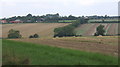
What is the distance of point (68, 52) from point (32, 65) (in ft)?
9.10

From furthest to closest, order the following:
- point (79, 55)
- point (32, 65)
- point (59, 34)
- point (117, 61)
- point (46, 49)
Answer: point (59, 34)
point (46, 49)
point (79, 55)
point (117, 61)
point (32, 65)

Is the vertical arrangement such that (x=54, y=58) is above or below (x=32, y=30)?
above

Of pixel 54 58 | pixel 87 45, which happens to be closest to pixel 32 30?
pixel 87 45

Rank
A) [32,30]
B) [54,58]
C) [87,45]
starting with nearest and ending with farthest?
[54,58]
[87,45]
[32,30]

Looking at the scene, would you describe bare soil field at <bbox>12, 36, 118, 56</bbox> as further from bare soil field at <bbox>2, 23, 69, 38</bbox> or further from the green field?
bare soil field at <bbox>2, 23, 69, 38</bbox>

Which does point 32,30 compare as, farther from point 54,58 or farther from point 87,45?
point 54,58

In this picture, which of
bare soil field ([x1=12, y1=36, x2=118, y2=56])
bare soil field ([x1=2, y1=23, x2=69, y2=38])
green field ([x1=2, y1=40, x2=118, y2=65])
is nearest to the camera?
green field ([x1=2, y1=40, x2=118, y2=65])

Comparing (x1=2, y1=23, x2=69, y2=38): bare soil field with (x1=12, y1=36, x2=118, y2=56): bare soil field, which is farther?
(x1=2, y1=23, x2=69, y2=38): bare soil field

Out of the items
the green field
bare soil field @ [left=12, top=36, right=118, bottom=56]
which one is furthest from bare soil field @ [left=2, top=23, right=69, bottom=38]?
the green field

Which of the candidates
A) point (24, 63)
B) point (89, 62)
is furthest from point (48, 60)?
point (89, 62)

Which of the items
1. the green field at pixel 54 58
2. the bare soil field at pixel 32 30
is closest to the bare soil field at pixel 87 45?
the green field at pixel 54 58

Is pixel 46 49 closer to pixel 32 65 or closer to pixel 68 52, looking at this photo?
pixel 68 52

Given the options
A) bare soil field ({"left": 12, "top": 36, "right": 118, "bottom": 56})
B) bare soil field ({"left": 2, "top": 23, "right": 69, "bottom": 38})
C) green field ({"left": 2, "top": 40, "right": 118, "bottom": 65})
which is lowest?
bare soil field ({"left": 2, "top": 23, "right": 69, "bottom": 38})

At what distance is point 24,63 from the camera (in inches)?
381
